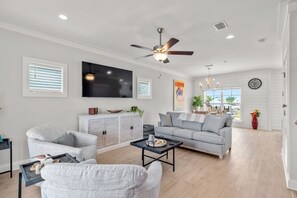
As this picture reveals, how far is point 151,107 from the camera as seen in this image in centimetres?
582

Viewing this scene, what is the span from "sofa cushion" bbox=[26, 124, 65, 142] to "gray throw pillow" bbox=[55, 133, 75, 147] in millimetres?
98

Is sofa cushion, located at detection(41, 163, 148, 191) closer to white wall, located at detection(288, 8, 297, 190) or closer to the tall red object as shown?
white wall, located at detection(288, 8, 297, 190)

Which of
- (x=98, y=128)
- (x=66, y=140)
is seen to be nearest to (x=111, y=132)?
(x=98, y=128)

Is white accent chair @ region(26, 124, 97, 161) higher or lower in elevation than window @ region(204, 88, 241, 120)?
lower

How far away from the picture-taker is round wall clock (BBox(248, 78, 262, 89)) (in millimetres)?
6766

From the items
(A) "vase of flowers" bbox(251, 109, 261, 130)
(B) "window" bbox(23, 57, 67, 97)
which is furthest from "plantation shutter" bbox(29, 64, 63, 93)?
(A) "vase of flowers" bbox(251, 109, 261, 130)

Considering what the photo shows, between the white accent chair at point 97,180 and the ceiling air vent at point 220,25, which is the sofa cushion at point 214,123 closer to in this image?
the ceiling air vent at point 220,25

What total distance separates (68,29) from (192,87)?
7.01 metres

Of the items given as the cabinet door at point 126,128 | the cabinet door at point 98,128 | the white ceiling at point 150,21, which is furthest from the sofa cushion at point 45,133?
the white ceiling at point 150,21

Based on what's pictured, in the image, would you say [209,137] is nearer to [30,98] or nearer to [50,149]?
[50,149]

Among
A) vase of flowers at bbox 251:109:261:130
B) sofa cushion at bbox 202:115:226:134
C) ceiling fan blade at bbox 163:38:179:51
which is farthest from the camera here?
vase of flowers at bbox 251:109:261:130

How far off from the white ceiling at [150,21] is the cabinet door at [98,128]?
1902mm

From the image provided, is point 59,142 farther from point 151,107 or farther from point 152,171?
point 151,107

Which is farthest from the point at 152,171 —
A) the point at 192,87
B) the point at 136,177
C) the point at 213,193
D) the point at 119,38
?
the point at 192,87
